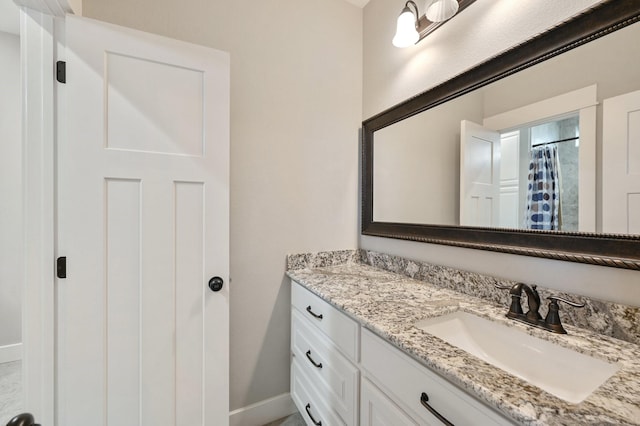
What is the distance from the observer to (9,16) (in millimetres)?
2006

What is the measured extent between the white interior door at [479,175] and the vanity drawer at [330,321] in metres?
0.76

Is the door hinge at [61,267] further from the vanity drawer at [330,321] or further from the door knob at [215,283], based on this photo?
the vanity drawer at [330,321]

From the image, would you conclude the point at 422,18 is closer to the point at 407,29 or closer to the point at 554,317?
the point at 407,29

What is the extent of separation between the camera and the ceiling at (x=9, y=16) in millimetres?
1882

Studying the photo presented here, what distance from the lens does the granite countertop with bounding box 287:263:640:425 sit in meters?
0.54

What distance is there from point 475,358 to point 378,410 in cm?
43

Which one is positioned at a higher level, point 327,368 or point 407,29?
point 407,29

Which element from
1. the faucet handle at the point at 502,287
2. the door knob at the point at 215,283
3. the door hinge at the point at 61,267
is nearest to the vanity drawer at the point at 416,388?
the faucet handle at the point at 502,287

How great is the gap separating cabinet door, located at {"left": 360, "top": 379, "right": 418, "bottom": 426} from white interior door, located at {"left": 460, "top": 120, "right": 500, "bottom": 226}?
33.5 inches

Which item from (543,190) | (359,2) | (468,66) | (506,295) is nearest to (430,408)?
(506,295)

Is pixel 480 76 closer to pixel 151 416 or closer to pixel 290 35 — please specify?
pixel 290 35

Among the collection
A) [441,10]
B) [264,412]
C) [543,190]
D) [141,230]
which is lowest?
[264,412]

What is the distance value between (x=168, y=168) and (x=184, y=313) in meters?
0.70

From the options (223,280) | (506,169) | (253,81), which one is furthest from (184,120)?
(506,169)
